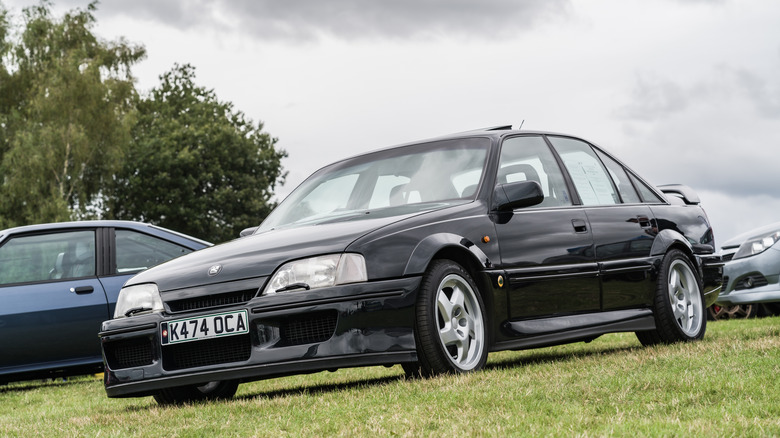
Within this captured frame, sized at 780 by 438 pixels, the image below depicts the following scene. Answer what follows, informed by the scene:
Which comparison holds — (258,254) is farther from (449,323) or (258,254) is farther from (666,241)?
(666,241)

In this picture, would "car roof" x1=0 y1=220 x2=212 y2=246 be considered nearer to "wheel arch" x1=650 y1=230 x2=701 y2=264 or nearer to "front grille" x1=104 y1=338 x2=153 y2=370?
"front grille" x1=104 y1=338 x2=153 y2=370

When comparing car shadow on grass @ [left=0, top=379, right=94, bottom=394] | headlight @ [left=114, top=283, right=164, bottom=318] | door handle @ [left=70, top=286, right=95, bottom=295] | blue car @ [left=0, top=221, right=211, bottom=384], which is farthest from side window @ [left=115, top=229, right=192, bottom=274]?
headlight @ [left=114, top=283, right=164, bottom=318]

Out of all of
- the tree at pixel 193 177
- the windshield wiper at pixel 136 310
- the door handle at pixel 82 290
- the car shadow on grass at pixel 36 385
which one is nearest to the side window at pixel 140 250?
the door handle at pixel 82 290

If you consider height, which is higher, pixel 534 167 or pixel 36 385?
pixel 534 167

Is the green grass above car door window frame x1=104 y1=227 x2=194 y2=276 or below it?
below

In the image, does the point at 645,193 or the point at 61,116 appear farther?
the point at 61,116

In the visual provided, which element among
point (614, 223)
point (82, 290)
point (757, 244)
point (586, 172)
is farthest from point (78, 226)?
point (757, 244)

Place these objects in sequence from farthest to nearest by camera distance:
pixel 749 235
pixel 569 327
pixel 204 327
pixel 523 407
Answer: pixel 749 235, pixel 569 327, pixel 204 327, pixel 523 407

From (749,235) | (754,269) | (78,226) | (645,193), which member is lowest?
(754,269)

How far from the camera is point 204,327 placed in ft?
17.0

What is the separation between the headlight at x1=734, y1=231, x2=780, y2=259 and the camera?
11109 millimetres

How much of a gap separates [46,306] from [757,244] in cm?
767

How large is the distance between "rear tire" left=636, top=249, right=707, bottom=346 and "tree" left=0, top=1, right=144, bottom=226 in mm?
34378

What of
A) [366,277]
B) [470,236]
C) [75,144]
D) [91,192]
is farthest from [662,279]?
[91,192]
